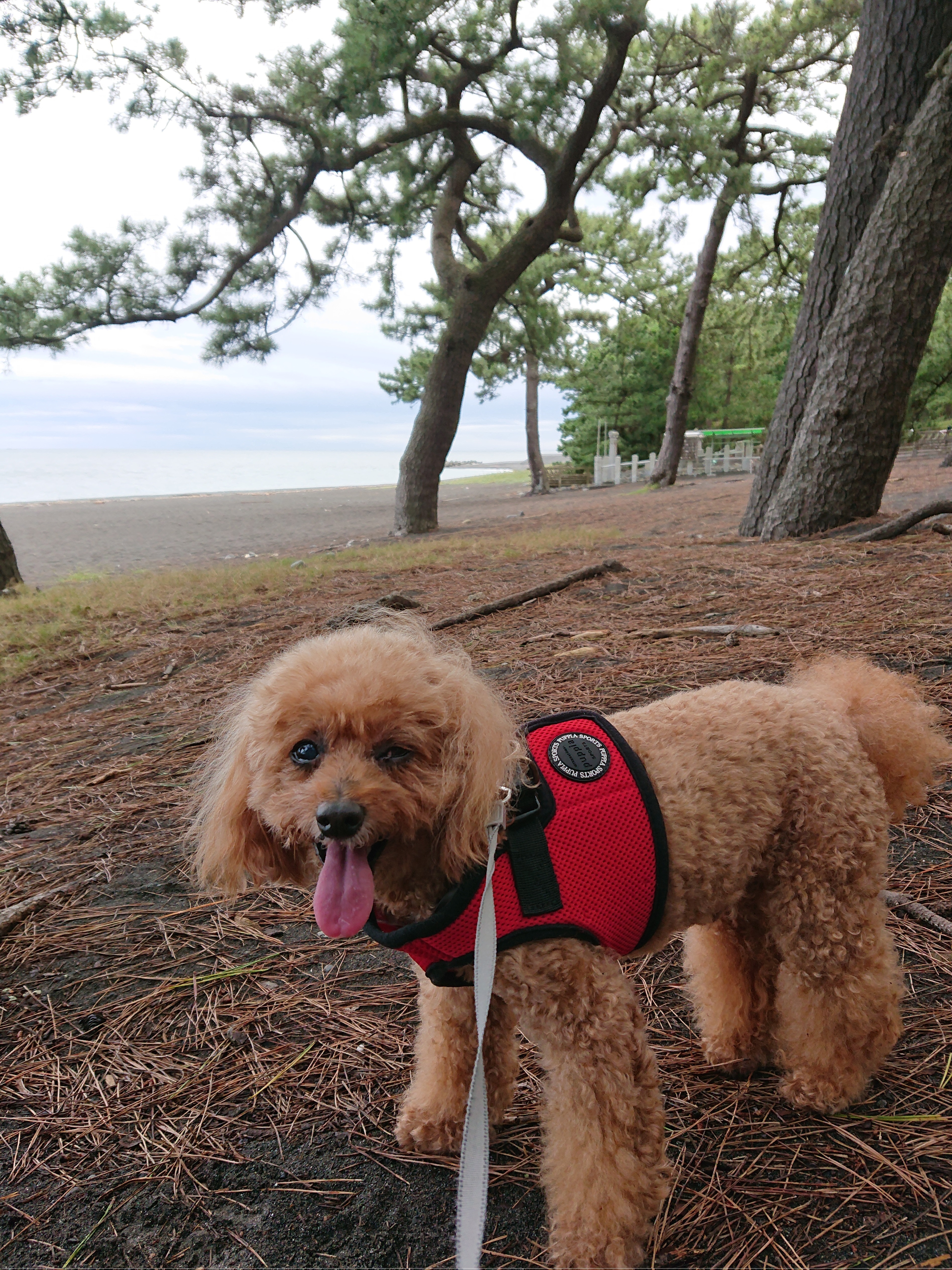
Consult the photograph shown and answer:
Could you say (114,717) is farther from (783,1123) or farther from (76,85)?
(76,85)

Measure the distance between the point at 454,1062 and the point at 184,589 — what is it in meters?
7.85

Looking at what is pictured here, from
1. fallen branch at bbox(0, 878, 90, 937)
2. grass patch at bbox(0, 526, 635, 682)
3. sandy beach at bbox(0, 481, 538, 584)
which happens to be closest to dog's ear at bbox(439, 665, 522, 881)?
fallen branch at bbox(0, 878, 90, 937)

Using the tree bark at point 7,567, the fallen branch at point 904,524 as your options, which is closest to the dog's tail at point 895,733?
the fallen branch at point 904,524

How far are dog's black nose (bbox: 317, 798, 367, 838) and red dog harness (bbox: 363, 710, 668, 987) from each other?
28 cm

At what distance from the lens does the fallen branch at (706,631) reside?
167 inches

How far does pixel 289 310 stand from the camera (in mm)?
14609

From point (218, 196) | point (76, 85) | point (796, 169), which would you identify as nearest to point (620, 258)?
point (796, 169)

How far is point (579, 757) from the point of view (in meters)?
1.76

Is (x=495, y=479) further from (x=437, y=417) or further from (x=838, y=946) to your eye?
(x=838, y=946)

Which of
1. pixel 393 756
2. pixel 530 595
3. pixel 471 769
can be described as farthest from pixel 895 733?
pixel 530 595

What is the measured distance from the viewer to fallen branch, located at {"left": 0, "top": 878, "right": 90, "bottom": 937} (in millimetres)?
2484

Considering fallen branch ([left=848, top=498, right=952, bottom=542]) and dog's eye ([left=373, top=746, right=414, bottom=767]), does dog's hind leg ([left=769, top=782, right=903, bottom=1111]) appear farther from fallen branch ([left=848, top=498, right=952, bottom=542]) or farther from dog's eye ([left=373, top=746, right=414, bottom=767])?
fallen branch ([left=848, top=498, right=952, bottom=542])

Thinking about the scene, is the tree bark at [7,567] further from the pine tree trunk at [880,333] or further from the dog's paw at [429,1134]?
the dog's paw at [429,1134]

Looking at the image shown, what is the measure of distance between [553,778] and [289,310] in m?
15.0
